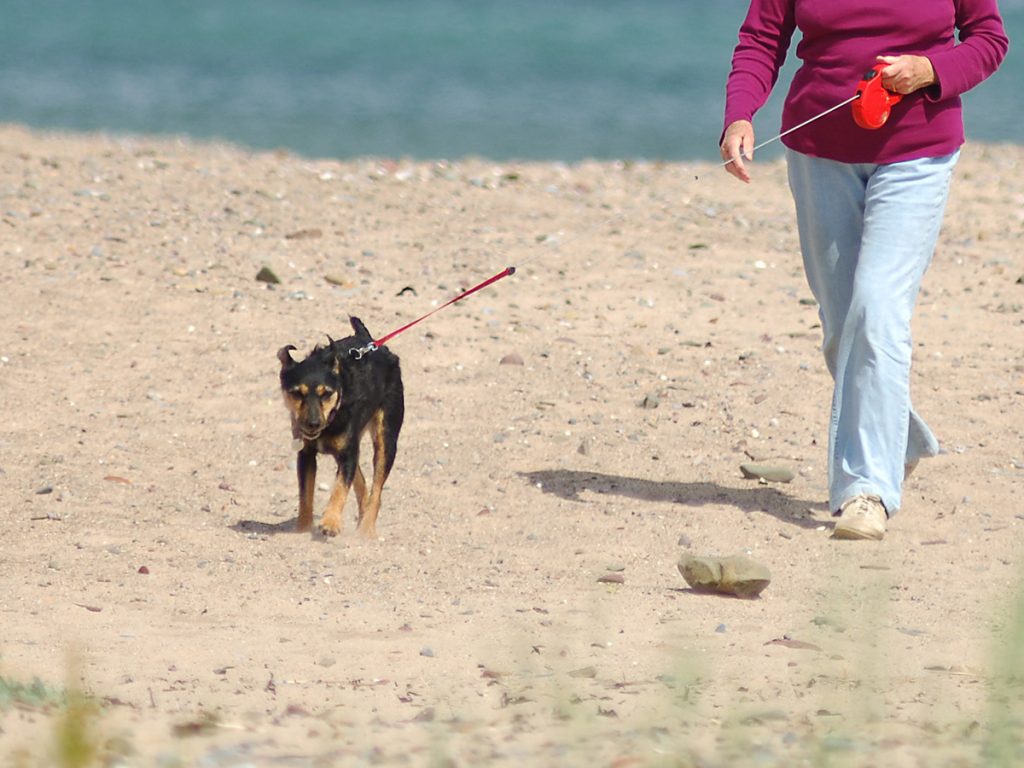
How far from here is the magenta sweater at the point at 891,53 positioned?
5.49 meters

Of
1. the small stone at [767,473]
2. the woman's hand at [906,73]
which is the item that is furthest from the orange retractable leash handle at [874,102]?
the small stone at [767,473]

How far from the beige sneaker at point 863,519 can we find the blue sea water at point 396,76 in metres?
13.8

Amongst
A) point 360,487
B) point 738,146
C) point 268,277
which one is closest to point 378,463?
point 360,487

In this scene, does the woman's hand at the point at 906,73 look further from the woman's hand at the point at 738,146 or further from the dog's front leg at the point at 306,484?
the dog's front leg at the point at 306,484

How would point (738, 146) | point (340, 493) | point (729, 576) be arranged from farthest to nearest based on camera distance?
point (340, 493) < point (738, 146) < point (729, 576)

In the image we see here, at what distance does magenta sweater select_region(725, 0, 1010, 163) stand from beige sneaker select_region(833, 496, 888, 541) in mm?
1187

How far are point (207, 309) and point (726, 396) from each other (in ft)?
9.16

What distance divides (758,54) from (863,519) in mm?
1730

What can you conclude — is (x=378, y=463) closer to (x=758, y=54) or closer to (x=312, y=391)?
(x=312, y=391)

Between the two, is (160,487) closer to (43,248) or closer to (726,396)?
(726,396)

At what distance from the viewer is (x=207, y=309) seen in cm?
849

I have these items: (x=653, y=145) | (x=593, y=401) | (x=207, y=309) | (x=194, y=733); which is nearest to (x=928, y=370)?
(x=593, y=401)

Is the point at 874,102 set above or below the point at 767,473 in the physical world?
above

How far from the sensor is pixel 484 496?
21.2 ft
